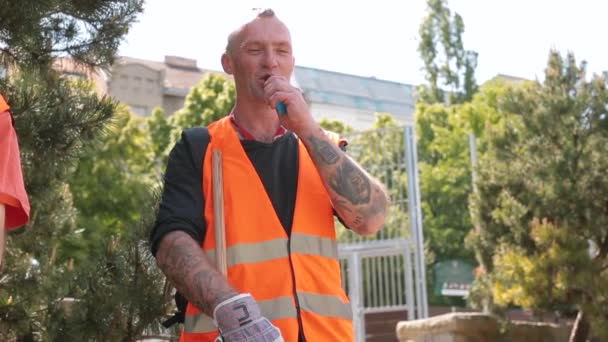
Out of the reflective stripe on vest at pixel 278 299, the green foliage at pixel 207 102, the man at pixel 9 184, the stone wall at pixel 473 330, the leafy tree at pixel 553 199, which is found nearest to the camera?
the man at pixel 9 184

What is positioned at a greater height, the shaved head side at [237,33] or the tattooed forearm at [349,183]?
the shaved head side at [237,33]

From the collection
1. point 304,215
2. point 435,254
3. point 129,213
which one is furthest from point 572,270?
point 435,254

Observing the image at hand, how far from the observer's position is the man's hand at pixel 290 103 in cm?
281

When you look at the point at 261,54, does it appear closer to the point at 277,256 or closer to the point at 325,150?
the point at 325,150

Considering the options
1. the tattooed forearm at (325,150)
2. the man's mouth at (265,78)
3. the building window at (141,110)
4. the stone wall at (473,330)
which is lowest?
the stone wall at (473,330)

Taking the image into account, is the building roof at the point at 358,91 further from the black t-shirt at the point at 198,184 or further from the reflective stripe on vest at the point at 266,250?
the reflective stripe on vest at the point at 266,250

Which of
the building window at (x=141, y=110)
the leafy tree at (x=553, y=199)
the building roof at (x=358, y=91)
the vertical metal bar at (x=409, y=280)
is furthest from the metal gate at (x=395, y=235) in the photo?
the building roof at (x=358, y=91)

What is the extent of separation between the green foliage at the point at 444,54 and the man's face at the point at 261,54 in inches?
1617

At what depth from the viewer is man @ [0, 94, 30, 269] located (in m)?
2.48

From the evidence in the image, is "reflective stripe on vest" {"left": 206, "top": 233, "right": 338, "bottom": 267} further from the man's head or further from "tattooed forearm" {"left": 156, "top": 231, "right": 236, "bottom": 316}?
the man's head

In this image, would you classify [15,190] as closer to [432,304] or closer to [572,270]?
[572,270]

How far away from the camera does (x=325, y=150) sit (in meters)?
2.87

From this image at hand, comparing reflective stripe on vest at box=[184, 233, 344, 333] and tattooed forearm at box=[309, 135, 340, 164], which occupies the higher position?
tattooed forearm at box=[309, 135, 340, 164]

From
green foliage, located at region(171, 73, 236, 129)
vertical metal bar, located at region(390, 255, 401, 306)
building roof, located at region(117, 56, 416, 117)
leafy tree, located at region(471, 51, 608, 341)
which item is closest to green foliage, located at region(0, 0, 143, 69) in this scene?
leafy tree, located at region(471, 51, 608, 341)
